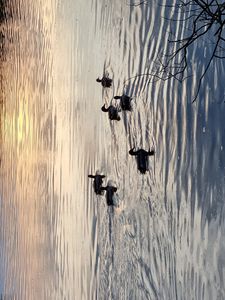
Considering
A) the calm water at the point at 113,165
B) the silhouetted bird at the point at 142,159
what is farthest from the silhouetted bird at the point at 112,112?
the silhouetted bird at the point at 142,159

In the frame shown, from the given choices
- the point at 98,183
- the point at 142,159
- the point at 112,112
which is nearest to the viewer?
the point at 142,159

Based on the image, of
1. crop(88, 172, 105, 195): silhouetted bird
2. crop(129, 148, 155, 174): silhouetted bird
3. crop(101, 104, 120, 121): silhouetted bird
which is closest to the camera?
crop(129, 148, 155, 174): silhouetted bird

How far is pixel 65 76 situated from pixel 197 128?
867 millimetres

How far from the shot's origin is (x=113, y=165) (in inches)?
57.1

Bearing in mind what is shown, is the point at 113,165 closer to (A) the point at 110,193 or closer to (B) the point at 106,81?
(A) the point at 110,193

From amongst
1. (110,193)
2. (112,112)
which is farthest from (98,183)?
(112,112)

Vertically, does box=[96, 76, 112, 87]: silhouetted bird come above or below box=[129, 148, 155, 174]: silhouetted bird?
above

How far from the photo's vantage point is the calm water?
1034 millimetres

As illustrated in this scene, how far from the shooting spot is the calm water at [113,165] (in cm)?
103

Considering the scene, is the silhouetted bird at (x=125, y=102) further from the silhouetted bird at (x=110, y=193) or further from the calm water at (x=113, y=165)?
the silhouetted bird at (x=110, y=193)

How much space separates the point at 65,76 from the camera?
6.12ft

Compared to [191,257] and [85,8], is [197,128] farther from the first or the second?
[85,8]

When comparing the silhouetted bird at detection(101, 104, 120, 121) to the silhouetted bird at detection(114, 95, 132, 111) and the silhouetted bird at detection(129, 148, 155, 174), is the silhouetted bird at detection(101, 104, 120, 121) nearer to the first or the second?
the silhouetted bird at detection(114, 95, 132, 111)

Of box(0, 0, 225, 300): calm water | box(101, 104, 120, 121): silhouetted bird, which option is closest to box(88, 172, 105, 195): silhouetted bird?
box(0, 0, 225, 300): calm water
